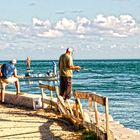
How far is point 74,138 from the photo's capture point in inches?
498

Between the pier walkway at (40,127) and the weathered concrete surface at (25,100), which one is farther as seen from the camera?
the weathered concrete surface at (25,100)

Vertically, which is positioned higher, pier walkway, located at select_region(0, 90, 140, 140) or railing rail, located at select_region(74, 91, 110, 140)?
railing rail, located at select_region(74, 91, 110, 140)

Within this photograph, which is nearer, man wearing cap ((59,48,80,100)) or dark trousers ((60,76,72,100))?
man wearing cap ((59,48,80,100))

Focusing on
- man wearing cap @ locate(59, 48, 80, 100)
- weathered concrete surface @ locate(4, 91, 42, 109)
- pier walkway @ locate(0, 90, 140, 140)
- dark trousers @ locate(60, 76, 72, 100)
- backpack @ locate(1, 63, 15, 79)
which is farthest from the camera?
backpack @ locate(1, 63, 15, 79)

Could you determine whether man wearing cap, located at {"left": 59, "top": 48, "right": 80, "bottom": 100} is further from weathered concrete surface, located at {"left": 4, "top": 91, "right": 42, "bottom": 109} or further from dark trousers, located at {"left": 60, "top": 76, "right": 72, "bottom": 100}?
weathered concrete surface, located at {"left": 4, "top": 91, "right": 42, "bottom": 109}

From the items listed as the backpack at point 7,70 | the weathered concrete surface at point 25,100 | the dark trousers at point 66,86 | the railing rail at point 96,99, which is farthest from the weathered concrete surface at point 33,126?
the backpack at point 7,70

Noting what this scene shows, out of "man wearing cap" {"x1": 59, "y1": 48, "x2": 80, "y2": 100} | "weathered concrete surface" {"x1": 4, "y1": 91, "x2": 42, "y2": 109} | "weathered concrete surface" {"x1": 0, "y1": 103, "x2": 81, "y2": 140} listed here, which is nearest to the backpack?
"weathered concrete surface" {"x1": 4, "y1": 91, "x2": 42, "y2": 109}

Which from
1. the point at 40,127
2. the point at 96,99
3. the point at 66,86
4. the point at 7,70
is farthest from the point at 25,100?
the point at 96,99

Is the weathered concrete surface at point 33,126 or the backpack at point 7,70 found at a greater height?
the backpack at point 7,70

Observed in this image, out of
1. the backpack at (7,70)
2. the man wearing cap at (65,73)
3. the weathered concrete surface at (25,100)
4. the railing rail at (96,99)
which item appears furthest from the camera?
the backpack at (7,70)

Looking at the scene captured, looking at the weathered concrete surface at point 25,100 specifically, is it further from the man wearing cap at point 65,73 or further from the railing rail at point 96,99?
the railing rail at point 96,99

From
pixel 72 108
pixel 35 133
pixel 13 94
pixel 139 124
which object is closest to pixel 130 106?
pixel 139 124

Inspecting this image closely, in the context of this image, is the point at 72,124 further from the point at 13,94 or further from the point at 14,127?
the point at 13,94

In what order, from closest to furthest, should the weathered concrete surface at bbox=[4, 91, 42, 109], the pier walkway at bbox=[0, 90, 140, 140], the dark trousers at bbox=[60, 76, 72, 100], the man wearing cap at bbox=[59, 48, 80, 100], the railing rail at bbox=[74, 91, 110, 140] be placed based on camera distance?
1. the railing rail at bbox=[74, 91, 110, 140]
2. the pier walkway at bbox=[0, 90, 140, 140]
3. the man wearing cap at bbox=[59, 48, 80, 100]
4. the dark trousers at bbox=[60, 76, 72, 100]
5. the weathered concrete surface at bbox=[4, 91, 42, 109]
